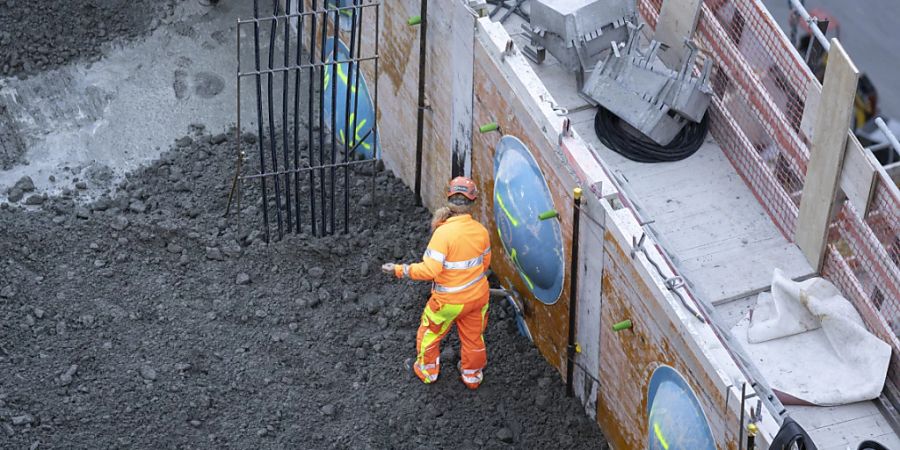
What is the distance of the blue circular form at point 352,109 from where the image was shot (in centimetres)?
1347

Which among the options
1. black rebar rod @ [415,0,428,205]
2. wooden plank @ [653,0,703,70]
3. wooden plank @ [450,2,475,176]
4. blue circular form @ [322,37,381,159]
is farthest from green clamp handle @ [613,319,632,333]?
blue circular form @ [322,37,381,159]

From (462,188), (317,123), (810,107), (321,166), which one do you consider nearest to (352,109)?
(317,123)

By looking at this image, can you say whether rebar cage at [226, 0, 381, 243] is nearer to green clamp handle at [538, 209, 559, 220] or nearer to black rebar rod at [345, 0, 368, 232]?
black rebar rod at [345, 0, 368, 232]

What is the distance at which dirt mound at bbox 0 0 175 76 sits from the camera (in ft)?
48.6

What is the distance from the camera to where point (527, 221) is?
1088 centimetres

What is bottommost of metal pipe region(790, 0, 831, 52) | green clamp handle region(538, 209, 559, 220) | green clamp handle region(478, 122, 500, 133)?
green clamp handle region(538, 209, 559, 220)

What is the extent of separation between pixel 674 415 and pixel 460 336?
2216mm

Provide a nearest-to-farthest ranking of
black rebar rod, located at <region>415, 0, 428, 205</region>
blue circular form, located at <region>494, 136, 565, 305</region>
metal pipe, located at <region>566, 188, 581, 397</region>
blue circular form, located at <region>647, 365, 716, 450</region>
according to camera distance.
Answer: blue circular form, located at <region>647, 365, 716, 450</region> → metal pipe, located at <region>566, 188, 581, 397</region> → blue circular form, located at <region>494, 136, 565, 305</region> → black rebar rod, located at <region>415, 0, 428, 205</region>

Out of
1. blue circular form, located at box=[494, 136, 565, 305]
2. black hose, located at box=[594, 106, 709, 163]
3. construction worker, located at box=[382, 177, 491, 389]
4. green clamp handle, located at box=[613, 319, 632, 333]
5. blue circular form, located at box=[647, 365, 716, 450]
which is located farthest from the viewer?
black hose, located at box=[594, 106, 709, 163]

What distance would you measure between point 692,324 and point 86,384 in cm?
498

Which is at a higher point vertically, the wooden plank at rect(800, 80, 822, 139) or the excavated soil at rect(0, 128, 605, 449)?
the wooden plank at rect(800, 80, 822, 139)

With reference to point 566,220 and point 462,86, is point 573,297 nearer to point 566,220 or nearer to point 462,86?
point 566,220

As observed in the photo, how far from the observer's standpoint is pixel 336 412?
11.0m

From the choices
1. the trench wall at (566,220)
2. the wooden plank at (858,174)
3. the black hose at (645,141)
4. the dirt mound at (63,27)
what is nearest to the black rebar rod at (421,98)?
the trench wall at (566,220)
